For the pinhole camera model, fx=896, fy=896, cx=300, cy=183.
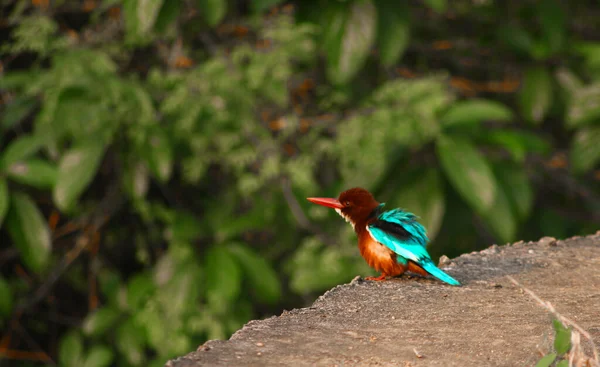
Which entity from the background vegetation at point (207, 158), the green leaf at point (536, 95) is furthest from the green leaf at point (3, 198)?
the green leaf at point (536, 95)

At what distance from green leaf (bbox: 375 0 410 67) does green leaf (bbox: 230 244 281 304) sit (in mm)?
1470

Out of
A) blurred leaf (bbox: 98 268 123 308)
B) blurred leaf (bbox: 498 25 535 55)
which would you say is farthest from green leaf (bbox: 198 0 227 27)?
blurred leaf (bbox: 498 25 535 55)

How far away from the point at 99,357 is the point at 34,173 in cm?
132

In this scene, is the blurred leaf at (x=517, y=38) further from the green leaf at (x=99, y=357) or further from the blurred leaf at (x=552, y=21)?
the green leaf at (x=99, y=357)

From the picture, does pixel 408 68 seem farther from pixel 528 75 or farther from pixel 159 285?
pixel 159 285

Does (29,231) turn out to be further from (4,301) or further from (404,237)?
(404,237)

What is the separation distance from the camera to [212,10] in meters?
4.97

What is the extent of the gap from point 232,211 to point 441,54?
2150 mm

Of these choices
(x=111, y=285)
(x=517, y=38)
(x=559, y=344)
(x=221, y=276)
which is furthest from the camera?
(x=517, y=38)

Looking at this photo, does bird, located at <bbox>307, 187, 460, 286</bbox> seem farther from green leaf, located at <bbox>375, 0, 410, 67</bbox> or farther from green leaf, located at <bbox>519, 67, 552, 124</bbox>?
green leaf, located at <bbox>519, 67, 552, 124</bbox>

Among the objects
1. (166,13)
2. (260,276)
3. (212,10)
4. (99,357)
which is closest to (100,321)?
(99,357)

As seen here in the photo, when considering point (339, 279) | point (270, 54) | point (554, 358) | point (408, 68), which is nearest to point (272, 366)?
point (554, 358)

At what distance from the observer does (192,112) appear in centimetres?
504

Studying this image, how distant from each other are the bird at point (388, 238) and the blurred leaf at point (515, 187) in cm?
294
